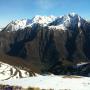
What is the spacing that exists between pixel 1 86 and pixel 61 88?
A: 9.34m

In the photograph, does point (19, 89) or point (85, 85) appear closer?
point (19, 89)

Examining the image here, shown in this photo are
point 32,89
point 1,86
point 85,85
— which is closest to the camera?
point 32,89

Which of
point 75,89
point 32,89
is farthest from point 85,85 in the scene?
point 32,89

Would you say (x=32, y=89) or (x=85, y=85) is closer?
(x=32, y=89)

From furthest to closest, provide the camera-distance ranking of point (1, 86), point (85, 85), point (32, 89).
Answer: point (85, 85) → point (1, 86) → point (32, 89)

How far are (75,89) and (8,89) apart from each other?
33.1ft

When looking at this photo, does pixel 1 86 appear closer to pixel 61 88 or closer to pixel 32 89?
pixel 32 89

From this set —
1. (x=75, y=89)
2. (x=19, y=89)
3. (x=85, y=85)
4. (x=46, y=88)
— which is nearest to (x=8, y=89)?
(x=19, y=89)

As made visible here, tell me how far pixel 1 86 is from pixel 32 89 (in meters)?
6.00

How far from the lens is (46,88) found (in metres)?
47.0

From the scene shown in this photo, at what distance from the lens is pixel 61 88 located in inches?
1853

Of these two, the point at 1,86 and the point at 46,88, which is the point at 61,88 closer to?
the point at 46,88

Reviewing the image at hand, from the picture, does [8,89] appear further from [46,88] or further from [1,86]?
[46,88]

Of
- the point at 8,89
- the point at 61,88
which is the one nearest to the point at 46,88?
the point at 61,88
